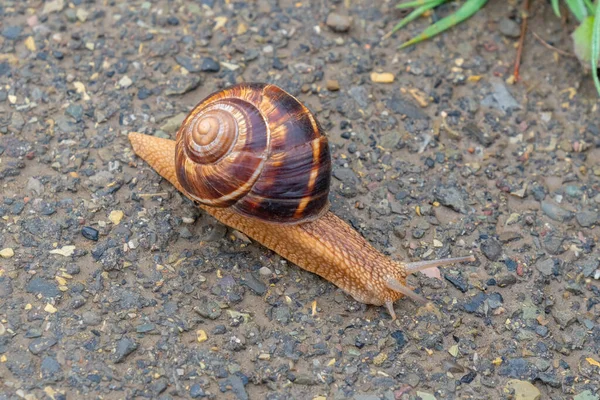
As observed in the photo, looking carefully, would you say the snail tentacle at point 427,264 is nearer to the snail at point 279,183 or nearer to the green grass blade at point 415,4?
the snail at point 279,183

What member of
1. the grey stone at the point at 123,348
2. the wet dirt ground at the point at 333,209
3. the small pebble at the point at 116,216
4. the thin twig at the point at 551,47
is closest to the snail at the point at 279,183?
the wet dirt ground at the point at 333,209

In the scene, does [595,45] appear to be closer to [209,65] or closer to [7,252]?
[209,65]

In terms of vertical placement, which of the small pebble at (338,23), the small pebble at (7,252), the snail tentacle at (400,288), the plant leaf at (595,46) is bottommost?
the small pebble at (7,252)

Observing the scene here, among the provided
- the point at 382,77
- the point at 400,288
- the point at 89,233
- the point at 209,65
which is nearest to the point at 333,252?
the point at 400,288

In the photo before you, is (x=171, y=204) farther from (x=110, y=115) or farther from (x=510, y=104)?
(x=510, y=104)

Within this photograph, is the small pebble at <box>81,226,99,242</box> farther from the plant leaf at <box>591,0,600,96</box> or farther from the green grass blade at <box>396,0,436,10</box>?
the plant leaf at <box>591,0,600,96</box>

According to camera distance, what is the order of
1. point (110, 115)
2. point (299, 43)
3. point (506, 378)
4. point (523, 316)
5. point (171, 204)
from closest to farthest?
point (506, 378), point (523, 316), point (171, 204), point (110, 115), point (299, 43)

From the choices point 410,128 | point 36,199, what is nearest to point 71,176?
point 36,199
